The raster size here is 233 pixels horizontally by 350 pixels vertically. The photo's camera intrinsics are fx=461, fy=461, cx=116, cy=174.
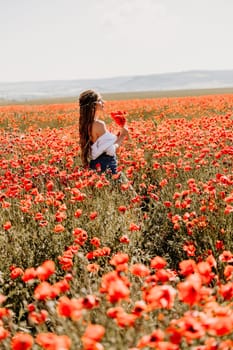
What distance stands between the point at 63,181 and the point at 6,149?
3.41m

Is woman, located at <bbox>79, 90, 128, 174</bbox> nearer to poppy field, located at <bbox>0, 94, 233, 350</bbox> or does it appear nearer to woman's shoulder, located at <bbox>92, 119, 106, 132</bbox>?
woman's shoulder, located at <bbox>92, 119, 106, 132</bbox>

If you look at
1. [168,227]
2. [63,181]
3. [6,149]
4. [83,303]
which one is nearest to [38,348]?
[83,303]

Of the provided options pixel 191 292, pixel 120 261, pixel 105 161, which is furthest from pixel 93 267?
pixel 105 161

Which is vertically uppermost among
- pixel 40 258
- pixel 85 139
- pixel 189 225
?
pixel 85 139

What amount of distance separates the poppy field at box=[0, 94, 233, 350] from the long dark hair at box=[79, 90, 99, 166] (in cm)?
45

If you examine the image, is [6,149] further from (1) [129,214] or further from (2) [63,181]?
(1) [129,214]

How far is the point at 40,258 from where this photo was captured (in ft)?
13.1

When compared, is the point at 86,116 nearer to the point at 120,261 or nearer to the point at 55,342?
the point at 120,261

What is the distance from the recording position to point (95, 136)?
623 cm

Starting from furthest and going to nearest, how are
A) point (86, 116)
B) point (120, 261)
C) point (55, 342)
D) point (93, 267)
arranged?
point (86, 116)
point (93, 267)
point (120, 261)
point (55, 342)

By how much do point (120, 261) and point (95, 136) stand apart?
13.8 ft

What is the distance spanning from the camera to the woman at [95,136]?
6.04 metres

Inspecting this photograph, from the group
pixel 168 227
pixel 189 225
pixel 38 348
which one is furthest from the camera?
pixel 168 227

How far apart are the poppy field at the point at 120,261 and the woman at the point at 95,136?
1.25ft
